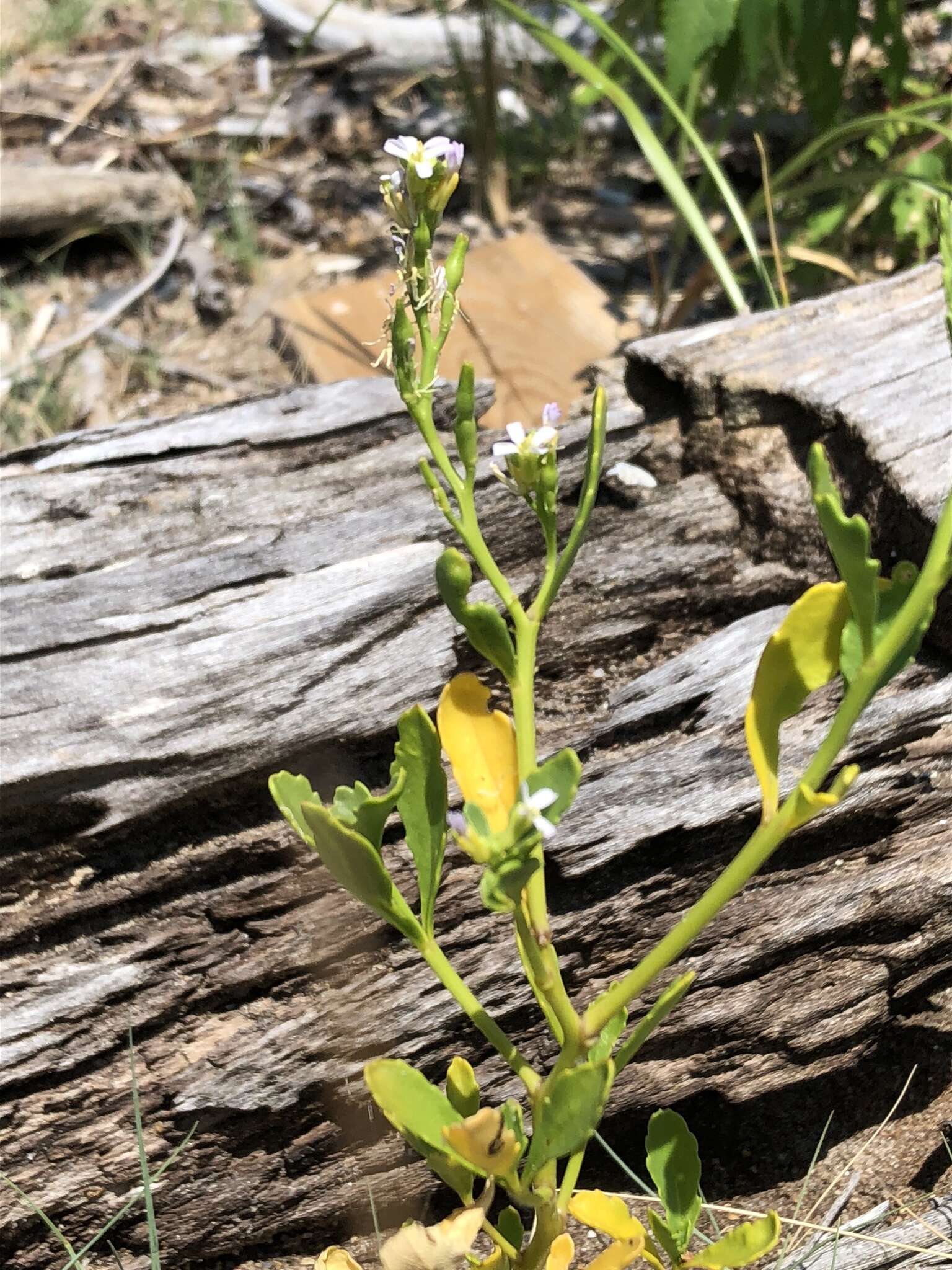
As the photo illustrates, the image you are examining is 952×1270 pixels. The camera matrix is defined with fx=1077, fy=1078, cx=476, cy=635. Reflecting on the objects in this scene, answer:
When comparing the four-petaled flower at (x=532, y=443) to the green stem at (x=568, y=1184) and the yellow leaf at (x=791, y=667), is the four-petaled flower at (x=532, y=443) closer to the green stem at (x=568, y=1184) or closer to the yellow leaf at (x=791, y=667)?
the yellow leaf at (x=791, y=667)

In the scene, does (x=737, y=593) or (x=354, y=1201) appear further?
(x=737, y=593)

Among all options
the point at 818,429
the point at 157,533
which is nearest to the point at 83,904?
the point at 157,533

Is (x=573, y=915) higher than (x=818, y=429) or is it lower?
lower

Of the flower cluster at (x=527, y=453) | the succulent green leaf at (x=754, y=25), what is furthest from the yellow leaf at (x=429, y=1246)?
the succulent green leaf at (x=754, y=25)

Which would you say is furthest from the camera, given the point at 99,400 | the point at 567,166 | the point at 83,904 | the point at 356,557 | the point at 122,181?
the point at 567,166

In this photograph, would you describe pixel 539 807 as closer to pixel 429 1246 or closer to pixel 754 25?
pixel 429 1246

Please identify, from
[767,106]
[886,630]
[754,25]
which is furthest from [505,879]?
[767,106]

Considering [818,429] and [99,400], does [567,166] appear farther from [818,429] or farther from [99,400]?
[818,429]
